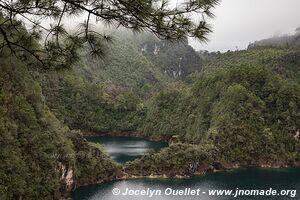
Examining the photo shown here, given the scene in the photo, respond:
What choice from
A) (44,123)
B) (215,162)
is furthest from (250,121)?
(44,123)

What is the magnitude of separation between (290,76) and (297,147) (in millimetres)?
22767

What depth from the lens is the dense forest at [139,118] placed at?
93.2 ft

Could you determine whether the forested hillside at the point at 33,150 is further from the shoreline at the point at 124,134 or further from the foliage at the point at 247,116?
the shoreline at the point at 124,134

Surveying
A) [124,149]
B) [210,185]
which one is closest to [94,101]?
[124,149]

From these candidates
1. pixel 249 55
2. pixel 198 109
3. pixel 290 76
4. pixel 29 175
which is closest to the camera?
pixel 29 175

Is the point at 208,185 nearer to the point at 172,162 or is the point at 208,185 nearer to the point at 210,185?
the point at 210,185

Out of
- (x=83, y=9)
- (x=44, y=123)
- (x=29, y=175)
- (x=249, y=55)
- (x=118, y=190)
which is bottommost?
(x=118, y=190)

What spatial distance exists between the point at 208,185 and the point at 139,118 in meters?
42.2

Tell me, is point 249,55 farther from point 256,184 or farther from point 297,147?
point 256,184

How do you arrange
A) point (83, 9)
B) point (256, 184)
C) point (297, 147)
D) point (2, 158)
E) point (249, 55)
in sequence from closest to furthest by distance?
point (83, 9) → point (2, 158) → point (256, 184) → point (297, 147) → point (249, 55)

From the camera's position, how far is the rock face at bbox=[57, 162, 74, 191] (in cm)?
3206

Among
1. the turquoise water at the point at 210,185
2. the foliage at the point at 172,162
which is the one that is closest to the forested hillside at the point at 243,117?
the foliage at the point at 172,162

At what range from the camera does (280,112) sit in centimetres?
5438

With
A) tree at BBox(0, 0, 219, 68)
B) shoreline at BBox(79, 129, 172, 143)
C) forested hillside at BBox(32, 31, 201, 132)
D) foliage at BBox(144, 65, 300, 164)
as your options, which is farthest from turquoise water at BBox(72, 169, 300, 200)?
shoreline at BBox(79, 129, 172, 143)
